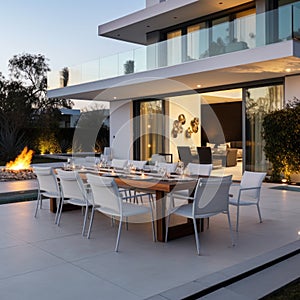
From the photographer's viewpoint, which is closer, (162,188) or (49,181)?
(162,188)

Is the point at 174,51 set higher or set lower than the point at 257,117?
higher

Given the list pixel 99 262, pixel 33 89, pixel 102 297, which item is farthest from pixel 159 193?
pixel 33 89

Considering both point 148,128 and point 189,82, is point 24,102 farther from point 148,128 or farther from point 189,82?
point 189,82

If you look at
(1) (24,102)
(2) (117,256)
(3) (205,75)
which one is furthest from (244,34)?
(1) (24,102)

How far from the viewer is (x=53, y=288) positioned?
124 inches

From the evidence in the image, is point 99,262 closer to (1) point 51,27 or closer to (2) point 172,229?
(2) point 172,229

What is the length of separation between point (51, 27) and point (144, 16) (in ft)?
19.4

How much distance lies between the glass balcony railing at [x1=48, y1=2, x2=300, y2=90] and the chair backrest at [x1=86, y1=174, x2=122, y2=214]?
19.7 feet

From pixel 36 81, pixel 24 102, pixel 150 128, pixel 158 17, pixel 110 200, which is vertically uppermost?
pixel 158 17

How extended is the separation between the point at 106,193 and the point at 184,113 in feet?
37.7

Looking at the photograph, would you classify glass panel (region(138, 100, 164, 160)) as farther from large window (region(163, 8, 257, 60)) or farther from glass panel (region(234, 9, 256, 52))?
glass panel (region(234, 9, 256, 52))

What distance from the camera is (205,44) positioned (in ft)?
33.3

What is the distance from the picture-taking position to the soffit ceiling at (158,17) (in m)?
11.7

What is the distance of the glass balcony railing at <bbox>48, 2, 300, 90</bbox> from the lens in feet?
28.6
